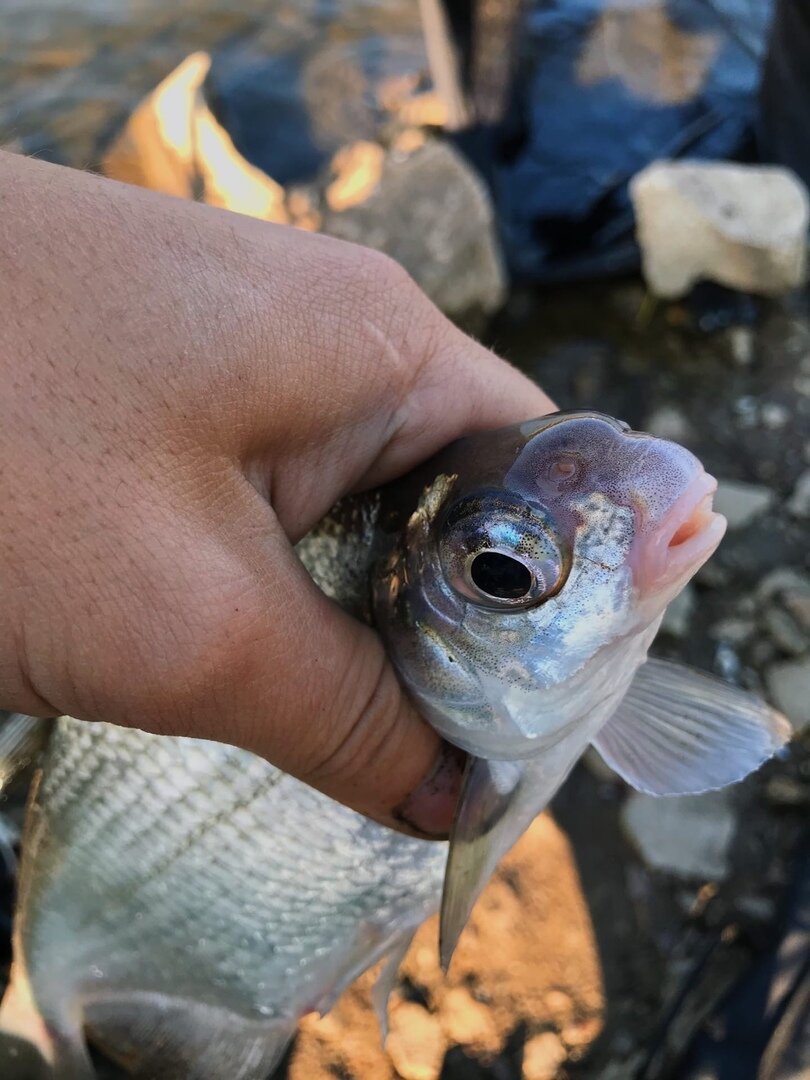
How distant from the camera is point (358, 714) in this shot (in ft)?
4.88

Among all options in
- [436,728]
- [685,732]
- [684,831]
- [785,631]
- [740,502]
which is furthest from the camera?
[740,502]

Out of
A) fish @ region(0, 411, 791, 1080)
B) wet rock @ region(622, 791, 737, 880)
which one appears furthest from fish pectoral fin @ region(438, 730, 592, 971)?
wet rock @ region(622, 791, 737, 880)

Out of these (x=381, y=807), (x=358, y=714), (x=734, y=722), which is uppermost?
(x=358, y=714)

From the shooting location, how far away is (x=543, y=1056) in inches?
95.2

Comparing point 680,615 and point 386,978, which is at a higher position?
point 386,978

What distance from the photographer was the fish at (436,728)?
4.44 feet

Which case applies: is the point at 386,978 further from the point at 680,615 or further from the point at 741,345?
the point at 741,345

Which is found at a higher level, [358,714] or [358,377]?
[358,377]

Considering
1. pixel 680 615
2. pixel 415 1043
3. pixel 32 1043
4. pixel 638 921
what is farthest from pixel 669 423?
pixel 32 1043

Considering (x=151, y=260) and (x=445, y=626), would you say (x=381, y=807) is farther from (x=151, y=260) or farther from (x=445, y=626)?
(x=151, y=260)

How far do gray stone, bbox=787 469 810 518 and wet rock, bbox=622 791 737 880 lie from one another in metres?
1.49

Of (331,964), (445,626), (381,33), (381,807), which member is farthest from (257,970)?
(381,33)

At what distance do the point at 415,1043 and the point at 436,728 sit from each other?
1.37 meters

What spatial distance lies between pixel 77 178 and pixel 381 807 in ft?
4.05
